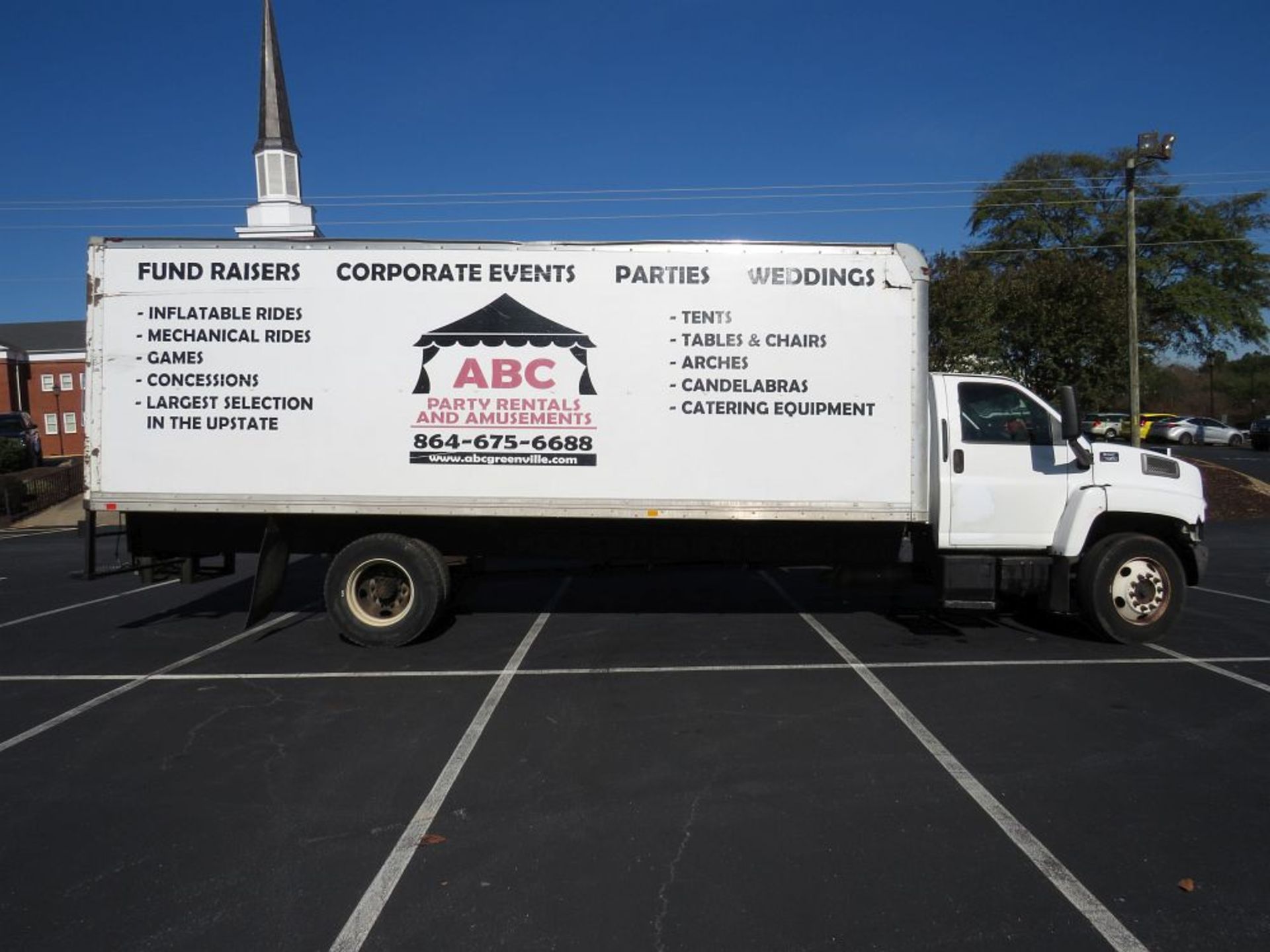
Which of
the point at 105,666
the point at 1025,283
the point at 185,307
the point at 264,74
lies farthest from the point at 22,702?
the point at 264,74

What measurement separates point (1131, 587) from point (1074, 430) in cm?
145

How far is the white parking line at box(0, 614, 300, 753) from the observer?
18.2 ft

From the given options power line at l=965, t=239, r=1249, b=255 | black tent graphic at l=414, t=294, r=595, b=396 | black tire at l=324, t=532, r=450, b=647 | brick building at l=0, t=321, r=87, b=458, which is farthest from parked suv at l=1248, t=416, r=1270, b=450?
brick building at l=0, t=321, r=87, b=458

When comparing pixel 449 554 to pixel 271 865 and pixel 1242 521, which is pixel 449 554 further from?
pixel 1242 521

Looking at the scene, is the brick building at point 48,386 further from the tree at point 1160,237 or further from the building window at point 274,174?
the tree at point 1160,237

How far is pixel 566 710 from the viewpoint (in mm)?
5891

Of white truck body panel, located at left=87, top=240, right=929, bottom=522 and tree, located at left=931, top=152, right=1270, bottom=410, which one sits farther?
tree, located at left=931, top=152, right=1270, bottom=410

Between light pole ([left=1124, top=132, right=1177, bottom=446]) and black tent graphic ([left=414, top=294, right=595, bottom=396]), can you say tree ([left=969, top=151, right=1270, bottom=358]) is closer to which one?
light pole ([left=1124, top=132, right=1177, bottom=446])

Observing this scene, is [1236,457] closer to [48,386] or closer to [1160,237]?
[1160,237]

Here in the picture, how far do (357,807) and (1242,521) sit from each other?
18.9 meters

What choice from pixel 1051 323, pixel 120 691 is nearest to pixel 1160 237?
pixel 1051 323

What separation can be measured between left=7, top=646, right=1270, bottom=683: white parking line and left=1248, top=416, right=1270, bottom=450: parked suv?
39.8m

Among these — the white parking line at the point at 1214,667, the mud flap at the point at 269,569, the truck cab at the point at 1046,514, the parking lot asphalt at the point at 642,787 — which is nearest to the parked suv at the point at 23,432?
the parking lot asphalt at the point at 642,787

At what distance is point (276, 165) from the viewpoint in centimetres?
3184
